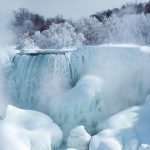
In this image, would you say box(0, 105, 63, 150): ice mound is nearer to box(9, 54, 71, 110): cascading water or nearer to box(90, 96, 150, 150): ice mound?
box(90, 96, 150, 150): ice mound

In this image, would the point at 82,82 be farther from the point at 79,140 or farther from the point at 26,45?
the point at 26,45

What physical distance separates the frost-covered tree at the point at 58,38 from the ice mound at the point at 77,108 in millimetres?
12476

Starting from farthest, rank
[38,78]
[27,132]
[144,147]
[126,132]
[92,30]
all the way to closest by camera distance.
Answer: [92,30]
[38,78]
[126,132]
[27,132]
[144,147]

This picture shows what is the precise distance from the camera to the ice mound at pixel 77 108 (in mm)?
10078

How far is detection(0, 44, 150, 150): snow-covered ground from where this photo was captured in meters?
8.52

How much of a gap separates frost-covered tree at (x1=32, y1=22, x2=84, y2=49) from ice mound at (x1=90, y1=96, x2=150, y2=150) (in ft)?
44.9

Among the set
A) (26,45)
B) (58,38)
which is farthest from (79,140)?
(58,38)

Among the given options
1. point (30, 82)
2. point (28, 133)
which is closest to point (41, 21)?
point (30, 82)

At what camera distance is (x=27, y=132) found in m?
8.44

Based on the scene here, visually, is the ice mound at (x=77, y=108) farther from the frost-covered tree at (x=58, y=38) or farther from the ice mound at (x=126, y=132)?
the frost-covered tree at (x=58, y=38)

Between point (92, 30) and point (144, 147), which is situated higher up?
point (92, 30)

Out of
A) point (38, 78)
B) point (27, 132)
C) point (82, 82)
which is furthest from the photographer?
point (38, 78)

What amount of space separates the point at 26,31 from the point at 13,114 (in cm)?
2231

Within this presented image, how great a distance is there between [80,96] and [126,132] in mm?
1958
